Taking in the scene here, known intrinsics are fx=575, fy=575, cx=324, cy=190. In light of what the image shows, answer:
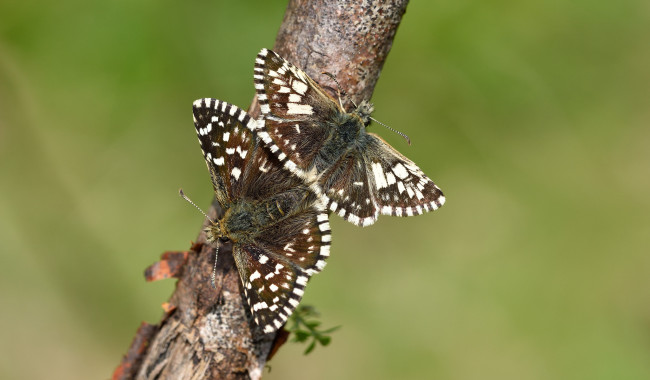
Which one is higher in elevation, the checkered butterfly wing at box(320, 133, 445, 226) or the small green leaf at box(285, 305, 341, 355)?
the checkered butterfly wing at box(320, 133, 445, 226)

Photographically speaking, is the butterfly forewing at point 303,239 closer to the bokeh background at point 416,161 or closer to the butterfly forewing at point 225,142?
the butterfly forewing at point 225,142

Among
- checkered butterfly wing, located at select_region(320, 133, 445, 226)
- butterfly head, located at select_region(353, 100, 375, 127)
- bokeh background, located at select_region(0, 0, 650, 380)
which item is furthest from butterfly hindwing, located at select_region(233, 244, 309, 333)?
bokeh background, located at select_region(0, 0, 650, 380)

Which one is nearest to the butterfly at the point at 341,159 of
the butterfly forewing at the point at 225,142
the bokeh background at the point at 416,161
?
the butterfly forewing at the point at 225,142

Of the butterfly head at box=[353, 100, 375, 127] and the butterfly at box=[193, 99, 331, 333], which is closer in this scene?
the butterfly head at box=[353, 100, 375, 127]

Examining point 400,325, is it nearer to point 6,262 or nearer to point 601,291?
point 601,291

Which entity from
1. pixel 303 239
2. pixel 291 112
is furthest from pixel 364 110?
pixel 303 239

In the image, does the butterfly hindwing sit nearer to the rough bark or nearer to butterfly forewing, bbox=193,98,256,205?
the rough bark

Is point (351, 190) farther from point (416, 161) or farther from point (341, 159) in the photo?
point (416, 161)
